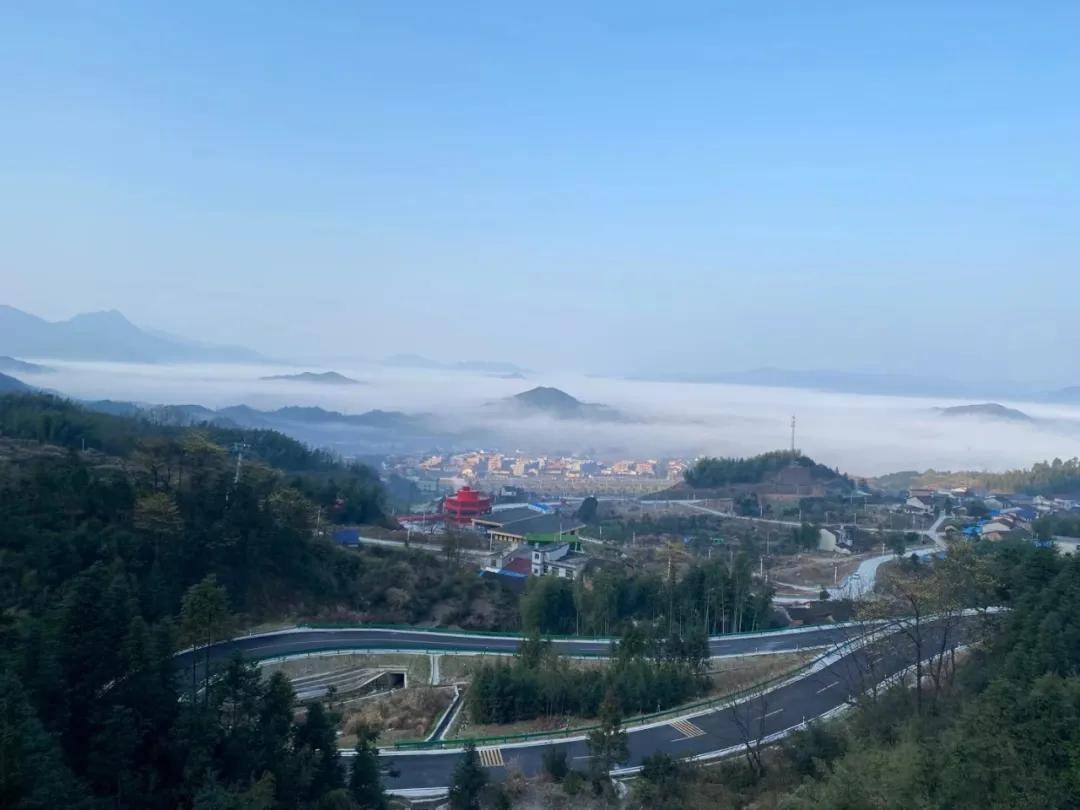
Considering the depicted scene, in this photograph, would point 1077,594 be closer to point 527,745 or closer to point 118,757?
point 527,745

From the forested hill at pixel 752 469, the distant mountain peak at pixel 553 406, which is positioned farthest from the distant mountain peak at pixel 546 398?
the forested hill at pixel 752 469

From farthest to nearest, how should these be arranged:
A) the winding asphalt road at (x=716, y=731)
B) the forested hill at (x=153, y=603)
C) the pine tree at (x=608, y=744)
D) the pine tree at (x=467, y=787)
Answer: the winding asphalt road at (x=716, y=731) → the pine tree at (x=608, y=744) → the pine tree at (x=467, y=787) → the forested hill at (x=153, y=603)

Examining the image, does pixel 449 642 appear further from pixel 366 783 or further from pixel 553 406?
pixel 553 406

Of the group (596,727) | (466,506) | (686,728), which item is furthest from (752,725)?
(466,506)

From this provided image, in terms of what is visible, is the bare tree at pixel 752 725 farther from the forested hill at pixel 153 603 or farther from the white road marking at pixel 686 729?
the forested hill at pixel 153 603

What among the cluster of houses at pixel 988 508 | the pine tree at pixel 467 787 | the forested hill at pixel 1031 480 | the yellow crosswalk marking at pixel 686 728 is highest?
the forested hill at pixel 1031 480

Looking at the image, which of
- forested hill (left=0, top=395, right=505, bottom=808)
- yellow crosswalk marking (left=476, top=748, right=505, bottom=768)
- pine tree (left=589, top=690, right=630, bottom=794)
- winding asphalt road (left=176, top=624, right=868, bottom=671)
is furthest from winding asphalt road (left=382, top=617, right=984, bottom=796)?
winding asphalt road (left=176, top=624, right=868, bottom=671)

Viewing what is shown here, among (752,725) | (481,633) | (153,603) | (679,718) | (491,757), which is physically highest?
(153,603)
